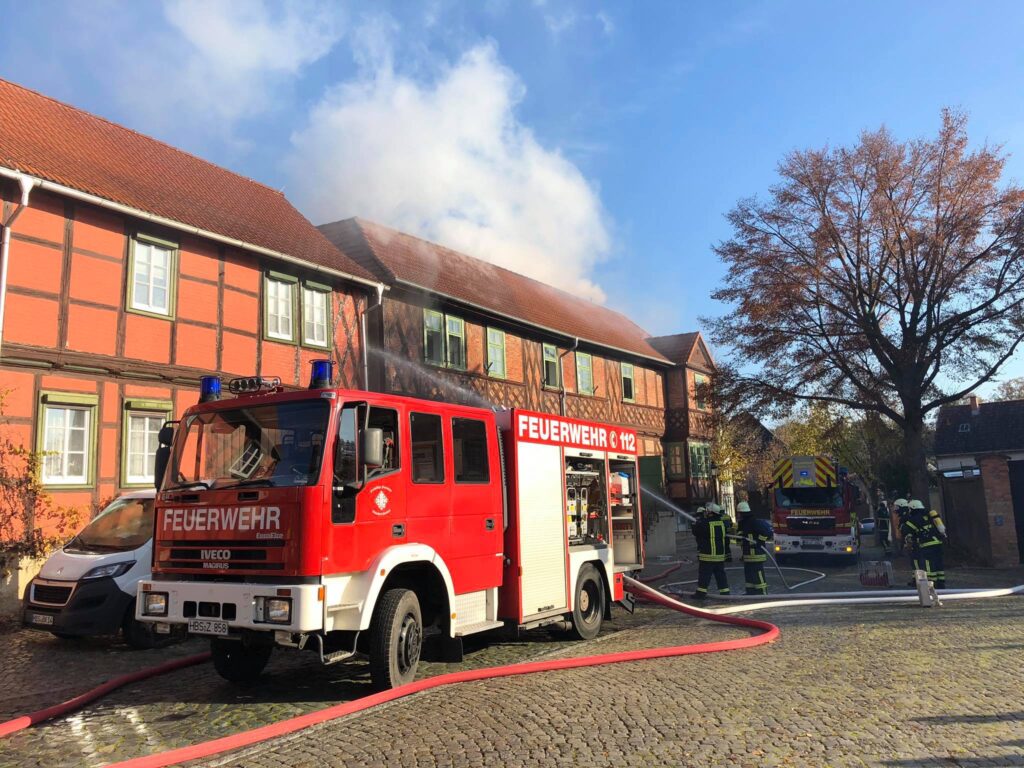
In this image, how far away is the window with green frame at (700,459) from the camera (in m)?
30.2

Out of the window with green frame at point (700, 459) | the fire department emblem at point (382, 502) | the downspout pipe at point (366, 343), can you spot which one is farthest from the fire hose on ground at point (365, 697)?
the window with green frame at point (700, 459)

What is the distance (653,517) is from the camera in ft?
79.5

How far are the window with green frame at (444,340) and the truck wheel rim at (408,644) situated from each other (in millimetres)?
12608

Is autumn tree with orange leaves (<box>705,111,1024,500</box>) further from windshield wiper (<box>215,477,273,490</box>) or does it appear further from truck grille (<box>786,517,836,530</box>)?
windshield wiper (<box>215,477,273,490</box>)

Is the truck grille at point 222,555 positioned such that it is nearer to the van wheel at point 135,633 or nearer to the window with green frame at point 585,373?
the van wheel at point 135,633

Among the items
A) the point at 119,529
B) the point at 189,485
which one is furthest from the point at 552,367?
the point at 189,485

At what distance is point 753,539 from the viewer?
12.0 metres

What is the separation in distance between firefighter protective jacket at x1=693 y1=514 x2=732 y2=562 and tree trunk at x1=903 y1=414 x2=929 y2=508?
8708mm

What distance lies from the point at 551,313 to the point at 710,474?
36.3 feet

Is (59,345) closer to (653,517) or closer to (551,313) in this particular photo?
(551,313)

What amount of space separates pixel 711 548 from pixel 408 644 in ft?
22.2

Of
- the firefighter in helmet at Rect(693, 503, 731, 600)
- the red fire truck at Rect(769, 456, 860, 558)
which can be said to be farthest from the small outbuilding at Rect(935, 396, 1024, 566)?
the firefighter in helmet at Rect(693, 503, 731, 600)

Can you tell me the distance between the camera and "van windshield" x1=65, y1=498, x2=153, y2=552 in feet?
29.4

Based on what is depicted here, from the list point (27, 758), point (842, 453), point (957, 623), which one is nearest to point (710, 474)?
point (842, 453)
